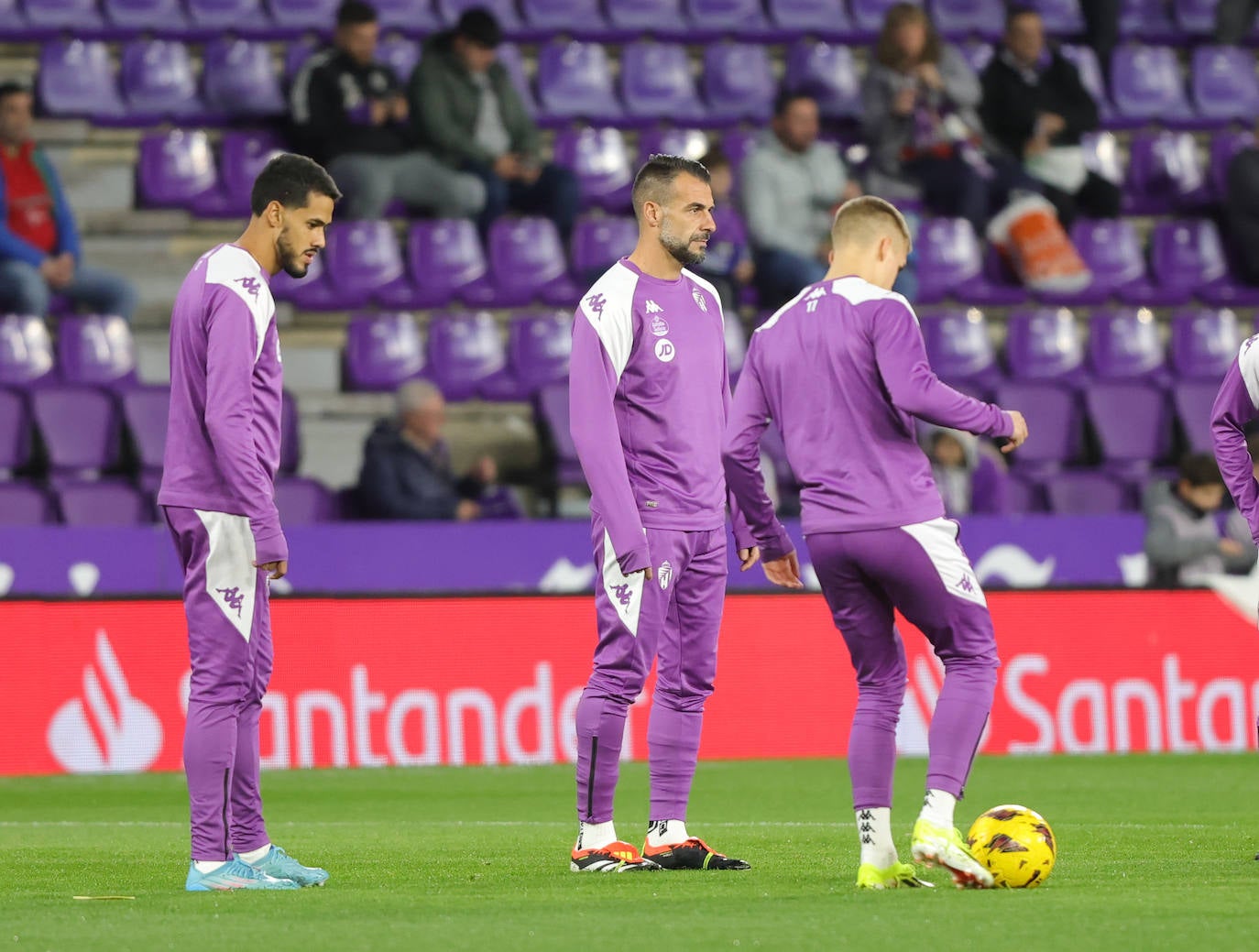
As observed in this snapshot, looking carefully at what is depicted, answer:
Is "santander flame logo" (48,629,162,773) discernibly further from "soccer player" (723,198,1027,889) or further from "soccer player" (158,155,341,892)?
"soccer player" (723,198,1027,889)

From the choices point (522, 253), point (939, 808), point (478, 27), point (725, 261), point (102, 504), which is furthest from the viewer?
point (522, 253)

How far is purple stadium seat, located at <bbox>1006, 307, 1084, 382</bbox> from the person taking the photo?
16.5 meters

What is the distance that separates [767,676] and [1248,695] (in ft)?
9.04

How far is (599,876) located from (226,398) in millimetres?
1854

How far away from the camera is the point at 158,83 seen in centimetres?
1656

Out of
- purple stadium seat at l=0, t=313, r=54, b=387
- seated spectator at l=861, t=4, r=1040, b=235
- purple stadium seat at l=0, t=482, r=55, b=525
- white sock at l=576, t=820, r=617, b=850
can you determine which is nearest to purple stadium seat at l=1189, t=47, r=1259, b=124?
seated spectator at l=861, t=4, r=1040, b=235

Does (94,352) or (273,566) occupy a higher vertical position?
(94,352)

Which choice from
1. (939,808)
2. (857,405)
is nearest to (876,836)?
(939,808)

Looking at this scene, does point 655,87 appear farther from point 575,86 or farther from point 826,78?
point 826,78

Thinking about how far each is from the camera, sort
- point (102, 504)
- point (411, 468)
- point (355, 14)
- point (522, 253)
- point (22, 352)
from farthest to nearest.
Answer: point (522, 253)
point (355, 14)
point (22, 352)
point (411, 468)
point (102, 504)

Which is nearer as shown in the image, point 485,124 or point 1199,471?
point 1199,471

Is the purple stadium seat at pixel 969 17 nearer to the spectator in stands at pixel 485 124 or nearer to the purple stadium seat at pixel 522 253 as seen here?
the spectator in stands at pixel 485 124

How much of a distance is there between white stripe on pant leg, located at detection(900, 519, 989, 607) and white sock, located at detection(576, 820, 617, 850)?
149 centimetres

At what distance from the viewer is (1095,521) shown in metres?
14.1
